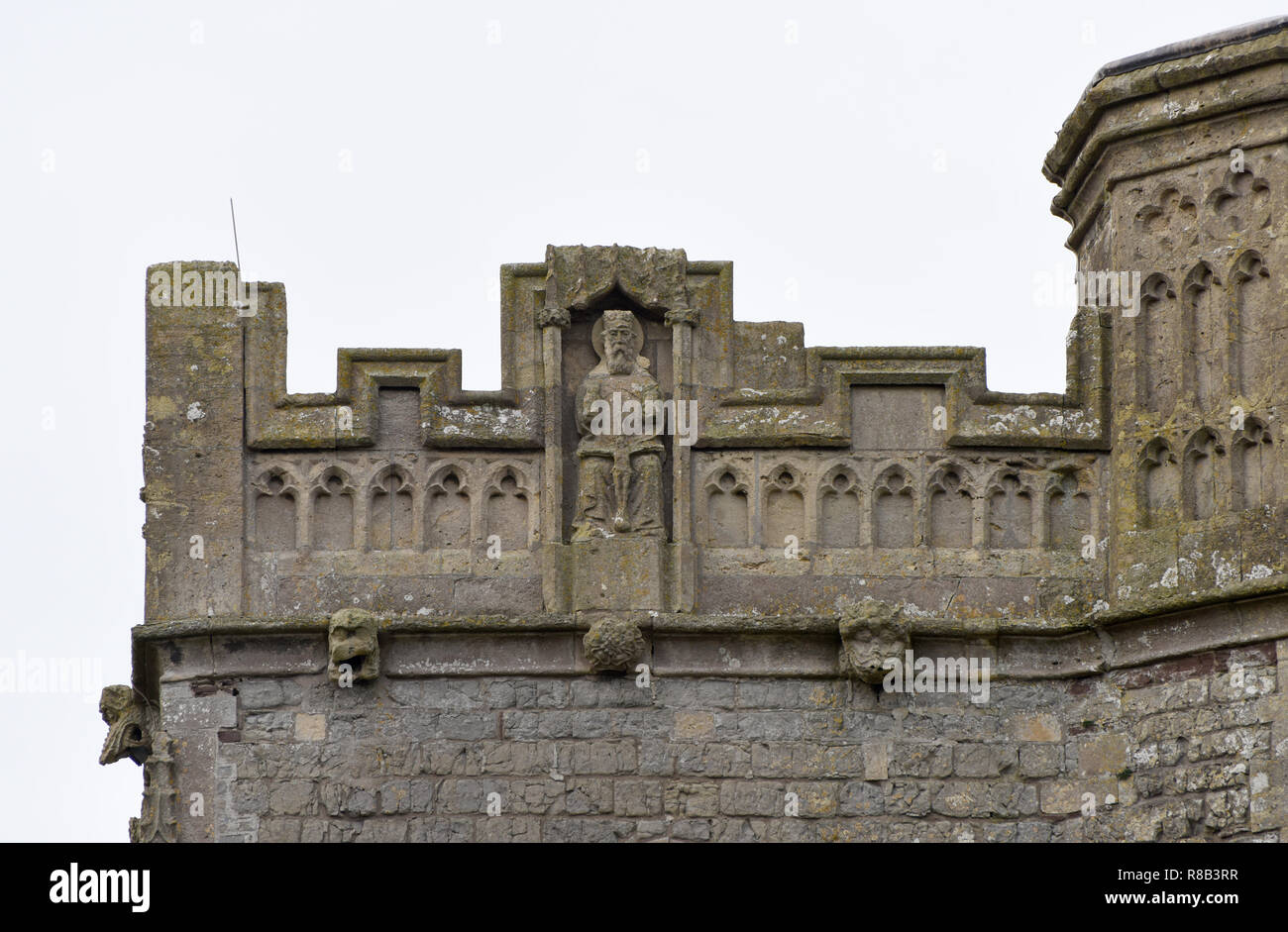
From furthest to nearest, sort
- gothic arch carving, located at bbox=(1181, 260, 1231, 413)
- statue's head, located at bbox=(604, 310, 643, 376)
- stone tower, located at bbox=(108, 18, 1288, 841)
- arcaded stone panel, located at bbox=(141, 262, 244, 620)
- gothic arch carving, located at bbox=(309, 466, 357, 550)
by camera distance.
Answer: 1. statue's head, located at bbox=(604, 310, 643, 376)
2. gothic arch carving, located at bbox=(309, 466, 357, 550)
3. arcaded stone panel, located at bbox=(141, 262, 244, 620)
4. gothic arch carving, located at bbox=(1181, 260, 1231, 413)
5. stone tower, located at bbox=(108, 18, 1288, 841)

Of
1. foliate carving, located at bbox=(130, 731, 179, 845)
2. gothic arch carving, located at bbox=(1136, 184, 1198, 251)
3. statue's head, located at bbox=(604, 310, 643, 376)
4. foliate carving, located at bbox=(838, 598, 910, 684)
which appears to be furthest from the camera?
statue's head, located at bbox=(604, 310, 643, 376)

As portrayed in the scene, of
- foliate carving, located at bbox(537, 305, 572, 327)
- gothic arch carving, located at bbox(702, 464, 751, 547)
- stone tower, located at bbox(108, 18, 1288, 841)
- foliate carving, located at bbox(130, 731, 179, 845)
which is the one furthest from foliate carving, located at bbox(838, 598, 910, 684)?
foliate carving, located at bbox(130, 731, 179, 845)

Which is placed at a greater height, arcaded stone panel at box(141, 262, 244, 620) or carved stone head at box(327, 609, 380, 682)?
arcaded stone panel at box(141, 262, 244, 620)

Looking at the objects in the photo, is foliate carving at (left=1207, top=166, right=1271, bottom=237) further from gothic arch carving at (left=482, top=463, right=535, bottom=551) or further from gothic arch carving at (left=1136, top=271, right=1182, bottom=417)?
gothic arch carving at (left=482, top=463, right=535, bottom=551)

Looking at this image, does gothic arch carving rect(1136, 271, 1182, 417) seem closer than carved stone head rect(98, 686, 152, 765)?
Yes

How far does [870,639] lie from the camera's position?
802 inches

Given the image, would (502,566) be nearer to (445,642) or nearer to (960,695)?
(445,642)

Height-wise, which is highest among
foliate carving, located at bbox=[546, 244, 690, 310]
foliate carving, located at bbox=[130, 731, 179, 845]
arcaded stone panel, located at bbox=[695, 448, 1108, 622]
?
foliate carving, located at bbox=[546, 244, 690, 310]

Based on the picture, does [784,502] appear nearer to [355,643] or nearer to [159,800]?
[355,643]

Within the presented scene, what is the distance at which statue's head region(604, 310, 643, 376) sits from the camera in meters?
21.0

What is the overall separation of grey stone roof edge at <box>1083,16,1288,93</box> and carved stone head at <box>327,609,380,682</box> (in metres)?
4.97

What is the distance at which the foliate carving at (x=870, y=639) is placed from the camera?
66.7 ft

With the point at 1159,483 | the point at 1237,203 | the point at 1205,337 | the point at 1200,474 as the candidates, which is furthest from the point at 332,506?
A: the point at 1237,203
